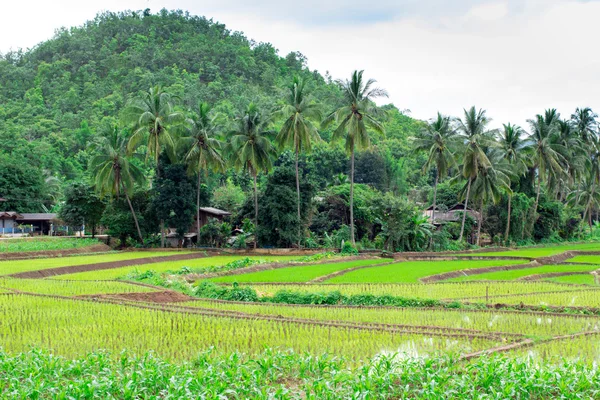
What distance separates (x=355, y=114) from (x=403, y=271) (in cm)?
1484

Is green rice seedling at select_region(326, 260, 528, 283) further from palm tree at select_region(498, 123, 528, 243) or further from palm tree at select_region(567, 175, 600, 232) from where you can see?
palm tree at select_region(567, 175, 600, 232)

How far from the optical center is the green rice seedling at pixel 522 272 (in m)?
24.8

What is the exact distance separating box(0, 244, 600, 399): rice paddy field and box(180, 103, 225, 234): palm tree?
16.6 m

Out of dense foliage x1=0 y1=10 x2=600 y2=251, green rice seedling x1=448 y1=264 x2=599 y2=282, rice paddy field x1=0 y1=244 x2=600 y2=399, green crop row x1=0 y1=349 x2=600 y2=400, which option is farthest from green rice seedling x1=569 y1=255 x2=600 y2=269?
green crop row x1=0 y1=349 x2=600 y2=400

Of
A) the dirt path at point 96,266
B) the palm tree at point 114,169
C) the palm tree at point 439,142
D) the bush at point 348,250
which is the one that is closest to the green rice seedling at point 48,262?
the dirt path at point 96,266

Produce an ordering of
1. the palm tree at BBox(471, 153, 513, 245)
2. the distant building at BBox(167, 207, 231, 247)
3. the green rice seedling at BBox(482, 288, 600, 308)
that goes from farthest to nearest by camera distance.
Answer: the distant building at BBox(167, 207, 231, 247) → the palm tree at BBox(471, 153, 513, 245) → the green rice seedling at BBox(482, 288, 600, 308)

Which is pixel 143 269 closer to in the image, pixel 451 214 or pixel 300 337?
pixel 300 337

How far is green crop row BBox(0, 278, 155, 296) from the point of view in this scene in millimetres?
18891

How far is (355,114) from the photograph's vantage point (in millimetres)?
38531

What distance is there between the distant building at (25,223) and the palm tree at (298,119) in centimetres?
2346

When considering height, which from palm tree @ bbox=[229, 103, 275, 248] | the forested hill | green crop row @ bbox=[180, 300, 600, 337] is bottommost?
green crop row @ bbox=[180, 300, 600, 337]

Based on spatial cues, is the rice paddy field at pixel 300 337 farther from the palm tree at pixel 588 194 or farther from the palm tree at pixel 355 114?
the palm tree at pixel 588 194

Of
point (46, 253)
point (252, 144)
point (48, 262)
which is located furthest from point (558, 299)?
point (46, 253)

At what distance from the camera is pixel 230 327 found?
1284 centimetres
